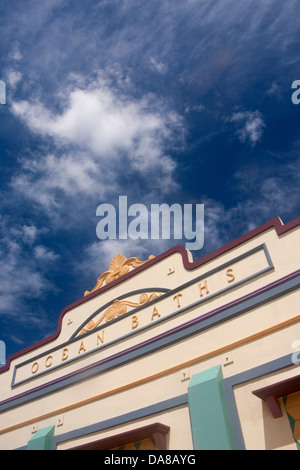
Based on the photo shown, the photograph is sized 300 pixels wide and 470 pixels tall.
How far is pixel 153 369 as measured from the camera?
9.41 metres

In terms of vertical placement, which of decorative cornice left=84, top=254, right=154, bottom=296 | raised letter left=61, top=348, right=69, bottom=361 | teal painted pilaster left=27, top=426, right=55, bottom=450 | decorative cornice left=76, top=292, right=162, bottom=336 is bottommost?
teal painted pilaster left=27, top=426, right=55, bottom=450

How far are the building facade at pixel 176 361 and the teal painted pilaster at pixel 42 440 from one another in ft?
0.08

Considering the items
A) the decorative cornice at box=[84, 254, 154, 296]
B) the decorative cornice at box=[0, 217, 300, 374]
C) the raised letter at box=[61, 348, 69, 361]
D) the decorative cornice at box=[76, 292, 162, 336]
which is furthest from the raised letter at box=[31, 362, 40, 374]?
the decorative cornice at box=[84, 254, 154, 296]

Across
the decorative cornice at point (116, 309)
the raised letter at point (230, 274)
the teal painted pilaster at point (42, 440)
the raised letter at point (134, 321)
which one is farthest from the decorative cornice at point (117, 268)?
the teal painted pilaster at point (42, 440)

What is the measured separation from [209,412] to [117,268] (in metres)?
5.79

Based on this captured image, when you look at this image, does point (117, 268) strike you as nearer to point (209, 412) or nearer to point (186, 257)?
point (186, 257)

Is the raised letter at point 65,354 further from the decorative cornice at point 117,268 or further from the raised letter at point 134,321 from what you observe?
the raised letter at point 134,321

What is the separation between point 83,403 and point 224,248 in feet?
17.5

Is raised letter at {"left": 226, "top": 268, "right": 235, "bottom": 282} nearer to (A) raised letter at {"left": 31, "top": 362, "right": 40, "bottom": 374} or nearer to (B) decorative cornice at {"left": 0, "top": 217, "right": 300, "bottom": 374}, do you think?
(B) decorative cornice at {"left": 0, "top": 217, "right": 300, "bottom": 374}

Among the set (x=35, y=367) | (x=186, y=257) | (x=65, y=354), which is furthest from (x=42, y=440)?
(x=186, y=257)

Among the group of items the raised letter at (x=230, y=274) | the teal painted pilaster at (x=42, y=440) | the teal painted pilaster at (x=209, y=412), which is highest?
the raised letter at (x=230, y=274)

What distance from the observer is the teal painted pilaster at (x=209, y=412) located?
735cm

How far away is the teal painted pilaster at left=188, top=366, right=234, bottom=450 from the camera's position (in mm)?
7348

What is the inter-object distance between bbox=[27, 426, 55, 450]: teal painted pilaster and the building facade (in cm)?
3
